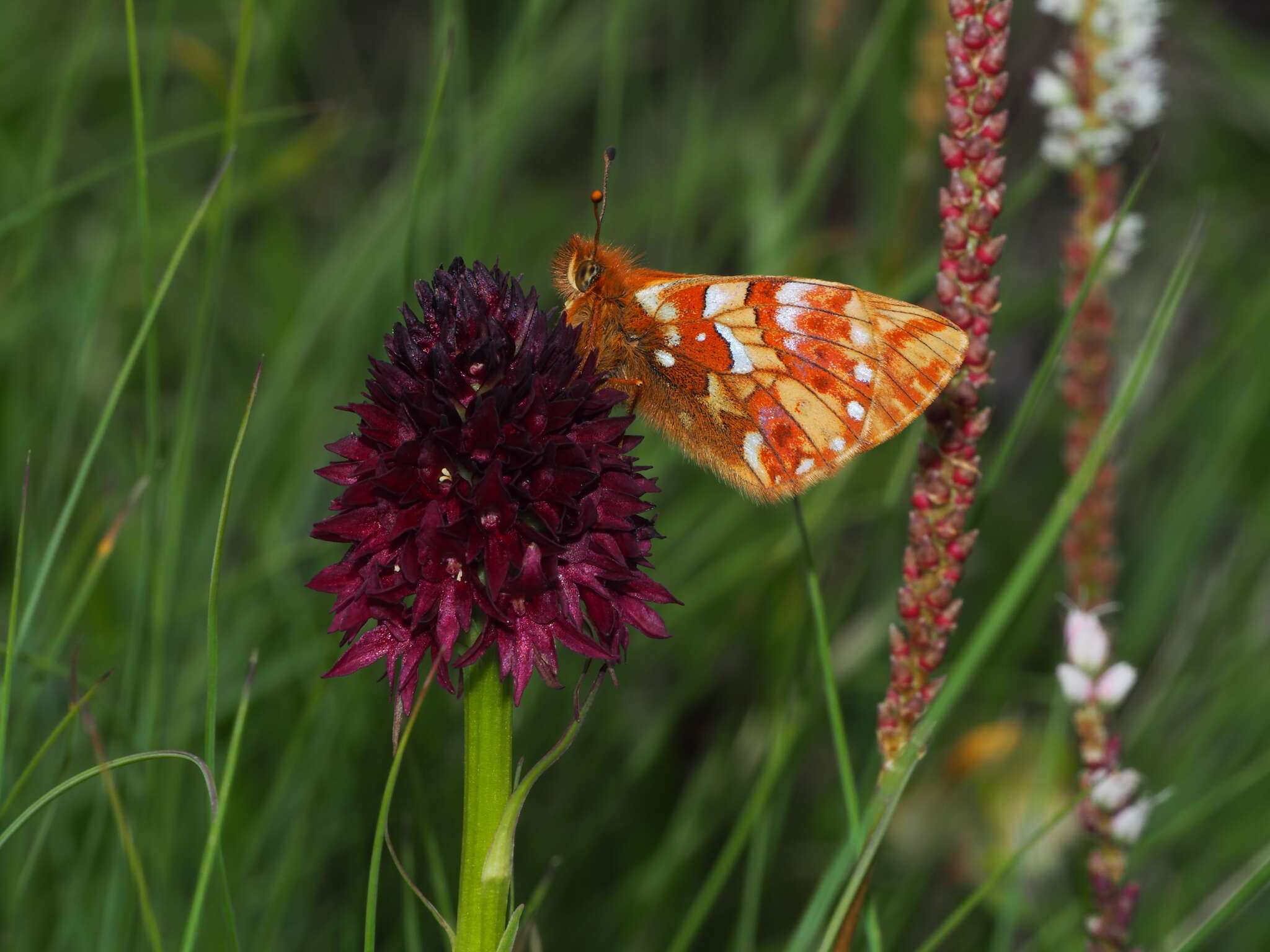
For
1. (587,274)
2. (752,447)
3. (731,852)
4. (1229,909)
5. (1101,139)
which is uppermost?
(1101,139)

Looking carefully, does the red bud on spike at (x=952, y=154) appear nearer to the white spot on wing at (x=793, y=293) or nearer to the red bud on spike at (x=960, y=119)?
the red bud on spike at (x=960, y=119)

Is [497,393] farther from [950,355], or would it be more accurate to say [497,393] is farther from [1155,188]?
[1155,188]

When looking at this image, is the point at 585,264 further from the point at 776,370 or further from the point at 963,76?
the point at 963,76

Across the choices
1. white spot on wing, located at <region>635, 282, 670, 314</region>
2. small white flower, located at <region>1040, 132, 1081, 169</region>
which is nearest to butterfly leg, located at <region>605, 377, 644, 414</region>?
white spot on wing, located at <region>635, 282, 670, 314</region>

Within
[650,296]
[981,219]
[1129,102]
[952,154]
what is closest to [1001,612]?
[981,219]

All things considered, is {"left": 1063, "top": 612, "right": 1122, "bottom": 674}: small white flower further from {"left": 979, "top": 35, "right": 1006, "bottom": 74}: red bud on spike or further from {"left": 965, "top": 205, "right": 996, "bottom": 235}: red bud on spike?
{"left": 979, "top": 35, "right": 1006, "bottom": 74}: red bud on spike

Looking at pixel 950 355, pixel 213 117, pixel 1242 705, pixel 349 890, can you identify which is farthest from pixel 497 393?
pixel 213 117
